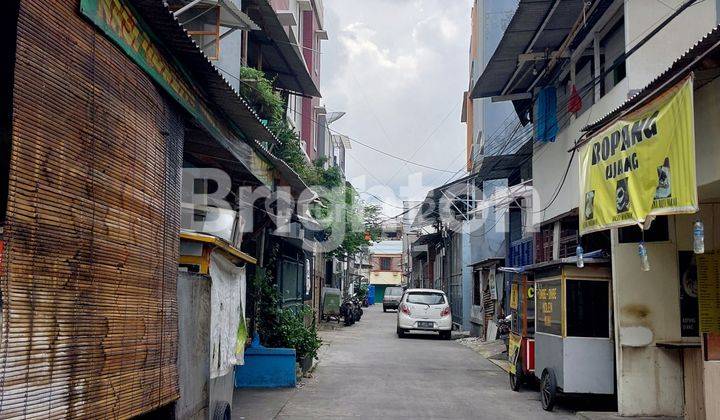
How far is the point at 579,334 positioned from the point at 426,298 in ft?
45.1

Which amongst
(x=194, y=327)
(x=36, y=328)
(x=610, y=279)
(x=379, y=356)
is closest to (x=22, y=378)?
(x=36, y=328)

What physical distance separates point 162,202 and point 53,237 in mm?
2016

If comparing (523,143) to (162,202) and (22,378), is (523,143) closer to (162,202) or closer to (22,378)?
(162,202)

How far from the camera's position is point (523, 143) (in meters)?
18.0

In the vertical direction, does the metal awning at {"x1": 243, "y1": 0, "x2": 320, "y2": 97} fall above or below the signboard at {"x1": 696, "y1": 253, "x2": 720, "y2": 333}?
above

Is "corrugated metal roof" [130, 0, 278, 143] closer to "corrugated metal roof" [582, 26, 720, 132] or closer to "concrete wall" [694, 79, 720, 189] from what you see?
"corrugated metal roof" [582, 26, 720, 132]

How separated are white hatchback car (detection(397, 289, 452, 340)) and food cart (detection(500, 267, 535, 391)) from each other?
10.4 metres

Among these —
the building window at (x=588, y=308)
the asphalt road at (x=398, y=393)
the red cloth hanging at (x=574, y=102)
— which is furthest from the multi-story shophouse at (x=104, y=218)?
the red cloth hanging at (x=574, y=102)

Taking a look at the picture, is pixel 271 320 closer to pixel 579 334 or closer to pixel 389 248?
pixel 579 334

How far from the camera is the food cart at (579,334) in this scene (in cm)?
1017

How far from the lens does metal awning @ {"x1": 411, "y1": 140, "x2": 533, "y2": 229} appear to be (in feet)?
58.6

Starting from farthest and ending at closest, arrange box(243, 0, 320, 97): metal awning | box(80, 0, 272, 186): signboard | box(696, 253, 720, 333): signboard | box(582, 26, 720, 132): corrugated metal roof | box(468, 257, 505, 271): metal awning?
box(468, 257, 505, 271): metal awning → box(243, 0, 320, 97): metal awning → box(696, 253, 720, 333): signboard → box(582, 26, 720, 132): corrugated metal roof → box(80, 0, 272, 186): signboard

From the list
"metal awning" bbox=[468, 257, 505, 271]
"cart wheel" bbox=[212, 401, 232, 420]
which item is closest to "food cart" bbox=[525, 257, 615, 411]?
"cart wheel" bbox=[212, 401, 232, 420]

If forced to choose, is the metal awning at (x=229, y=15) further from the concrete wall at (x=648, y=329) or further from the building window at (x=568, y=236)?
the building window at (x=568, y=236)
